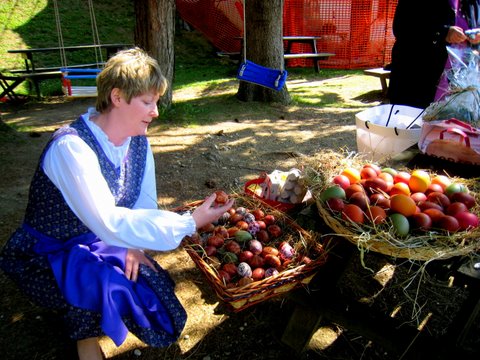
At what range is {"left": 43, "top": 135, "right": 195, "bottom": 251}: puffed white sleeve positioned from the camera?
5.55 ft

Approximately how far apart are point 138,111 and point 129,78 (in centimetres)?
15

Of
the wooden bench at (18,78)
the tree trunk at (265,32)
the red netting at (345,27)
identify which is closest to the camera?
the tree trunk at (265,32)

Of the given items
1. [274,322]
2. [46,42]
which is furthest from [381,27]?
[274,322]

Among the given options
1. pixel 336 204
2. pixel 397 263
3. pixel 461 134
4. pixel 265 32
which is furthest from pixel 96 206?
pixel 265 32

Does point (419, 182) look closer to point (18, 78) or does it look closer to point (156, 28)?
point (156, 28)

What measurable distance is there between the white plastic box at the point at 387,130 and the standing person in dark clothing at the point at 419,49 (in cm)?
101

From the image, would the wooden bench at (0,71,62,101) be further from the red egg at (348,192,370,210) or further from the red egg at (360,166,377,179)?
the red egg at (348,192,370,210)

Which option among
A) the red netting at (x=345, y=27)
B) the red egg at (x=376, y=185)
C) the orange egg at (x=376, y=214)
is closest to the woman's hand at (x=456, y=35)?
the red egg at (x=376, y=185)

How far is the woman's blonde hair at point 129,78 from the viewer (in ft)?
5.96

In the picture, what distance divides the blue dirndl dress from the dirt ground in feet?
1.63

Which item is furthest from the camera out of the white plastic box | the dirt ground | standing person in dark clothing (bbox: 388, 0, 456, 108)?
standing person in dark clothing (bbox: 388, 0, 456, 108)

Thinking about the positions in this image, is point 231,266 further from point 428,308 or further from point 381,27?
point 381,27

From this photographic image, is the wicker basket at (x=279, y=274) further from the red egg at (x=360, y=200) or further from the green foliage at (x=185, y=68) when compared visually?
the green foliage at (x=185, y=68)

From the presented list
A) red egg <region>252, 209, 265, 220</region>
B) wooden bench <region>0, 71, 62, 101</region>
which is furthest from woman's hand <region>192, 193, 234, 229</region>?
wooden bench <region>0, 71, 62, 101</region>
